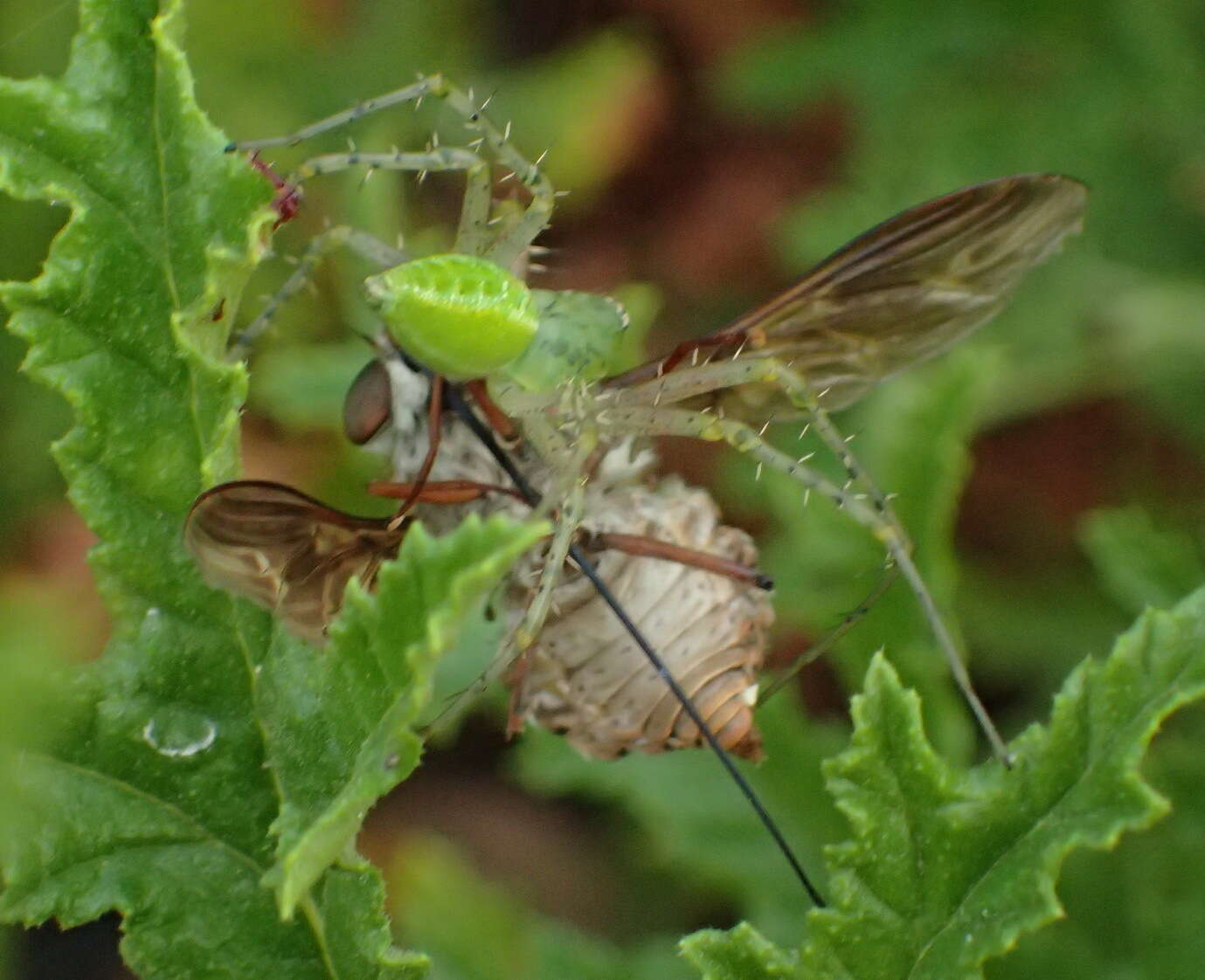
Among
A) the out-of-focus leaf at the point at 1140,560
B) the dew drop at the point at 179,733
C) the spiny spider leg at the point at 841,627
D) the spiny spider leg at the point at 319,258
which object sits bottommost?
the out-of-focus leaf at the point at 1140,560

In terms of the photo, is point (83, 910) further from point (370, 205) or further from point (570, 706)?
point (370, 205)

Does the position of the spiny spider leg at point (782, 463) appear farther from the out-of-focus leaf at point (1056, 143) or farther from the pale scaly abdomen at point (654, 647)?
the out-of-focus leaf at point (1056, 143)

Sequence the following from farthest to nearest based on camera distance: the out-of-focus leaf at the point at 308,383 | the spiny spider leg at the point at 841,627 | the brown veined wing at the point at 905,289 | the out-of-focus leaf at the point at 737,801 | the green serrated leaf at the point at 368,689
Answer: the out-of-focus leaf at the point at 308,383, the out-of-focus leaf at the point at 737,801, the spiny spider leg at the point at 841,627, the brown veined wing at the point at 905,289, the green serrated leaf at the point at 368,689

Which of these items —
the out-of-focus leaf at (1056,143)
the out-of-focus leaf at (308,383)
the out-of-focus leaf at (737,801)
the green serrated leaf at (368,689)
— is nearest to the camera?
the green serrated leaf at (368,689)

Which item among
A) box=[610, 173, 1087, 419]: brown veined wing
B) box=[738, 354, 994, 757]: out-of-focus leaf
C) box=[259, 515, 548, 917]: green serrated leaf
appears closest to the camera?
box=[259, 515, 548, 917]: green serrated leaf

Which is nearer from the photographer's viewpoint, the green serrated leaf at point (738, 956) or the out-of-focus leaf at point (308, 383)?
the green serrated leaf at point (738, 956)

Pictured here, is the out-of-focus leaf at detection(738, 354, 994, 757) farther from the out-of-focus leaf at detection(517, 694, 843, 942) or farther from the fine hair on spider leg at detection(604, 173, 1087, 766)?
the out-of-focus leaf at detection(517, 694, 843, 942)

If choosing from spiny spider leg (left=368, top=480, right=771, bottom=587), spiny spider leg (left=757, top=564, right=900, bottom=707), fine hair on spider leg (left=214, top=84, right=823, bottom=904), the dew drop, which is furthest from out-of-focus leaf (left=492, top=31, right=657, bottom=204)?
the dew drop

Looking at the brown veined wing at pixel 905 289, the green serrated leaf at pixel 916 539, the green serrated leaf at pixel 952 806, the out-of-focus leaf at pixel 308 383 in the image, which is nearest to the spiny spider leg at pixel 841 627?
the green serrated leaf at pixel 916 539
